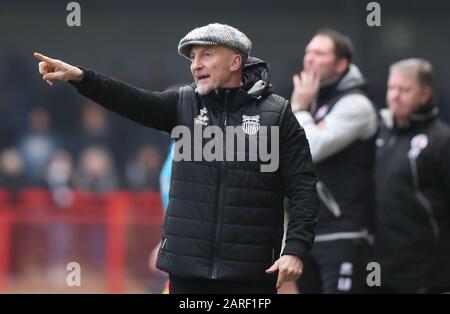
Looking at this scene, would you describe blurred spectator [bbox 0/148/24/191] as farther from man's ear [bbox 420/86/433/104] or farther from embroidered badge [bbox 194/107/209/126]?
embroidered badge [bbox 194/107/209/126]

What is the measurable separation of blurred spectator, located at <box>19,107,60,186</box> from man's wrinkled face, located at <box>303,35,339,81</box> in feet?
24.1

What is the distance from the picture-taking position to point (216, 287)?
5.50m

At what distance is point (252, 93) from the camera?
561 centimetres

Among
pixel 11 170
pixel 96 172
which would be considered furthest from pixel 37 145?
pixel 96 172

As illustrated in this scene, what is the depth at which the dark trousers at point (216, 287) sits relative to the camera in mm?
5500

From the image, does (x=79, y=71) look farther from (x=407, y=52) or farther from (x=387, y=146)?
(x=407, y=52)

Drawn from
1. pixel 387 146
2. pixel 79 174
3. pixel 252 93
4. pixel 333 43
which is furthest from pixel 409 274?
pixel 79 174

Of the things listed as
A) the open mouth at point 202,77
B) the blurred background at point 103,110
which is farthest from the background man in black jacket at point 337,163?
the blurred background at point 103,110

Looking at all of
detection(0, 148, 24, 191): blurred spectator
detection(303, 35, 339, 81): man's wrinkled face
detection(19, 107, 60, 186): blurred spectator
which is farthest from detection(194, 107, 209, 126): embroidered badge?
detection(19, 107, 60, 186): blurred spectator

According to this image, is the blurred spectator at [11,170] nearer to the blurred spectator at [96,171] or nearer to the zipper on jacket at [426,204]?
the blurred spectator at [96,171]

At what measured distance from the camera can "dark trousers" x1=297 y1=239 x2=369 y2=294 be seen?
7.12m

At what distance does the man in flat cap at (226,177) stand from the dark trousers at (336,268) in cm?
157

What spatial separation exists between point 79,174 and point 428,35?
5799mm

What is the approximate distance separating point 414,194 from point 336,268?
85 cm
